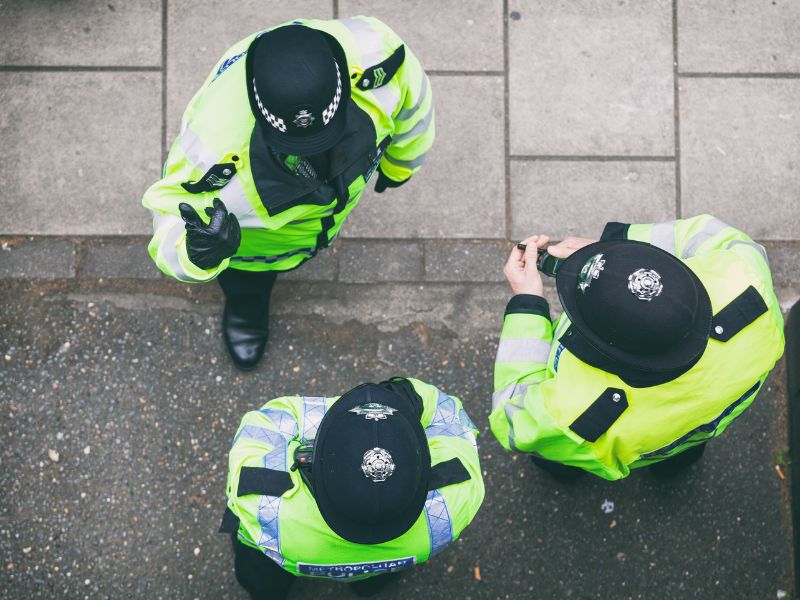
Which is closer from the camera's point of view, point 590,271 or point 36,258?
point 590,271

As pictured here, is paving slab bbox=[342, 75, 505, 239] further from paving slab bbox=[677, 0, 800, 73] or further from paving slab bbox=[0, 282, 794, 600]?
paving slab bbox=[677, 0, 800, 73]

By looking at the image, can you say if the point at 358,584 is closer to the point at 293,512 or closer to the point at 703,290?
the point at 293,512

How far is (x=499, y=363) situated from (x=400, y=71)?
1.15 m

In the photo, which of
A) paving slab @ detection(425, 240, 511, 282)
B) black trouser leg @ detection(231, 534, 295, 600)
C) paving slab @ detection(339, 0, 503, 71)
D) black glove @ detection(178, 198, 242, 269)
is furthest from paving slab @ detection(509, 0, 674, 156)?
black trouser leg @ detection(231, 534, 295, 600)

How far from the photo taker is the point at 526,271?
2.79 meters

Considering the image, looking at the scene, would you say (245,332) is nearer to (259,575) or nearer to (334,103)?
(259,575)

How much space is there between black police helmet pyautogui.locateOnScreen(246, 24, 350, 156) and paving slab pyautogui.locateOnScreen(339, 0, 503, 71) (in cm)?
164

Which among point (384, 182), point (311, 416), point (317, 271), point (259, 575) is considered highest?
point (384, 182)

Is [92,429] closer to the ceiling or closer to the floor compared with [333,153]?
closer to the floor

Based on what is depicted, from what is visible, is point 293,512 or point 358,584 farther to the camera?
point 358,584

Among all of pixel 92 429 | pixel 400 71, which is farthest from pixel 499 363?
pixel 92 429

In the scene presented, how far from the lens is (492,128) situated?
3.85m

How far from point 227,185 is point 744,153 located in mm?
2843

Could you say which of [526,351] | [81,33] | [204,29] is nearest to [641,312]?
[526,351]
